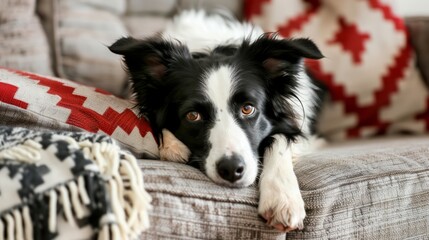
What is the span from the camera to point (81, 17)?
6.84 feet

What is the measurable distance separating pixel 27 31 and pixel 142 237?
118cm

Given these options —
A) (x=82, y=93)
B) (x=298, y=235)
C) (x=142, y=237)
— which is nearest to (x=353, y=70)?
(x=298, y=235)

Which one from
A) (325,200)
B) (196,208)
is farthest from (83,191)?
(325,200)

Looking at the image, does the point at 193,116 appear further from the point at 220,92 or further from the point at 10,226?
the point at 10,226

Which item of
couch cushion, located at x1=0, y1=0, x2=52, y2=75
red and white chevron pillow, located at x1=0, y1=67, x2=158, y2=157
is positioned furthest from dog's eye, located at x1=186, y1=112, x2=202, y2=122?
couch cushion, located at x1=0, y1=0, x2=52, y2=75

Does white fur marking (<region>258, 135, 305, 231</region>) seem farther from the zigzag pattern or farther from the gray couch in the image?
the zigzag pattern

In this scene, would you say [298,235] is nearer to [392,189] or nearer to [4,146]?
[392,189]

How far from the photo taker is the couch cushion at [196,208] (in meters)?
1.15

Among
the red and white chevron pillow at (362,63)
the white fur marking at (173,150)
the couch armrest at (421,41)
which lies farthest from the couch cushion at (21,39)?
the couch armrest at (421,41)

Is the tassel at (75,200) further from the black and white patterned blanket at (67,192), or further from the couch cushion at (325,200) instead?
the couch cushion at (325,200)

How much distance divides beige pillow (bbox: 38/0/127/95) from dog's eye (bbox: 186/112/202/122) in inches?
27.2

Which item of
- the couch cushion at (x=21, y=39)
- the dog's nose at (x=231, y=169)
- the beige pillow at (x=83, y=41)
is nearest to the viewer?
the dog's nose at (x=231, y=169)

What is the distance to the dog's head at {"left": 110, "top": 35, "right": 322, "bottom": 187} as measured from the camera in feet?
4.58

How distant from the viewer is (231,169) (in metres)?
1.27
